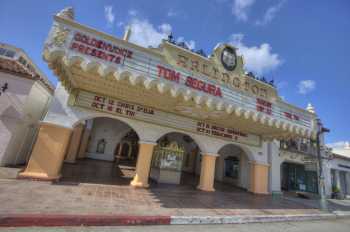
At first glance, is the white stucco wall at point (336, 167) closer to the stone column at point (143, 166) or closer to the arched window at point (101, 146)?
the stone column at point (143, 166)

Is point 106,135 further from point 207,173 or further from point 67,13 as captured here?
point 67,13

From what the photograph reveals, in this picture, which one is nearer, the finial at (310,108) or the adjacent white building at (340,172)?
the finial at (310,108)

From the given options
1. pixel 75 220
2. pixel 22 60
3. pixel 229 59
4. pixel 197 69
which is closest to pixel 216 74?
pixel 197 69

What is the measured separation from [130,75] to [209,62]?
3.91 meters

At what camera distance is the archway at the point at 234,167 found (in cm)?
1303

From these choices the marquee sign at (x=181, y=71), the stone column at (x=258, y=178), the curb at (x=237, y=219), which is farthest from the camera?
the stone column at (x=258, y=178)

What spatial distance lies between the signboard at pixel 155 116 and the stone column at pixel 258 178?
1716mm

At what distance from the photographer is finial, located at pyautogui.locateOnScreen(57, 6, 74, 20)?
569cm

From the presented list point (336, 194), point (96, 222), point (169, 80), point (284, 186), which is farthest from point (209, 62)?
point (336, 194)

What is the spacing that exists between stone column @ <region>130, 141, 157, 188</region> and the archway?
23.3 feet

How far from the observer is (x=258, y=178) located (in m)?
11.3

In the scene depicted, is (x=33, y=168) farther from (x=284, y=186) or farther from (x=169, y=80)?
(x=284, y=186)

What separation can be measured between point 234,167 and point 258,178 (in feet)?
10.6

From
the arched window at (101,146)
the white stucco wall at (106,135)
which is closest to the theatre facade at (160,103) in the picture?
the white stucco wall at (106,135)
